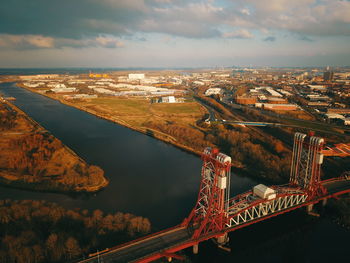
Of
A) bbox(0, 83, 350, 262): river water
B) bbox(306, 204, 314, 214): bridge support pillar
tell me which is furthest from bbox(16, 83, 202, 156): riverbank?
bbox(306, 204, 314, 214): bridge support pillar

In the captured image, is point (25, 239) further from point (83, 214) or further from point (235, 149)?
point (235, 149)

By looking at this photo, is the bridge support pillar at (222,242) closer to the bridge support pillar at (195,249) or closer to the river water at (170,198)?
the river water at (170,198)

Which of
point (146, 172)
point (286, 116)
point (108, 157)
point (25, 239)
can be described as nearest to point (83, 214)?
point (25, 239)

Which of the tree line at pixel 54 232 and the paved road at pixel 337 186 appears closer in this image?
the tree line at pixel 54 232

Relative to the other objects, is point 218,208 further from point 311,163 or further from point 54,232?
point 54,232

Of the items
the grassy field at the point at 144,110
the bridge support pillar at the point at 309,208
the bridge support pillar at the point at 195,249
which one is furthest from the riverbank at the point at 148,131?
the bridge support pillar at the point at 195,249

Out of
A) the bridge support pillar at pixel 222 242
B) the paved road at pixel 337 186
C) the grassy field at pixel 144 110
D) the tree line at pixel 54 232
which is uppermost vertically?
the grassy field at pixel 144 110
